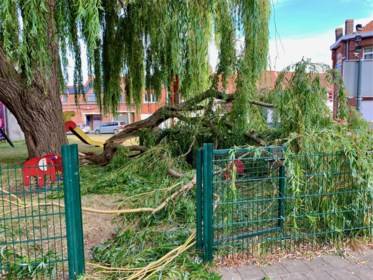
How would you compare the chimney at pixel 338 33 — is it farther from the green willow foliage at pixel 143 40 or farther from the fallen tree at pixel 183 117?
the fallen tree at pixel 183 117

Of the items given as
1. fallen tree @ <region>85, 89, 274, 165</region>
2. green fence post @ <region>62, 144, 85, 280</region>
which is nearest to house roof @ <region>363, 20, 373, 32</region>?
fallen tree @ <region>85, 89, 274, 165</region>

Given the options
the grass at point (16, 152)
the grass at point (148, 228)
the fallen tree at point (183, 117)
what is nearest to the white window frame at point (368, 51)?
the fallen tree at point (183, 117)

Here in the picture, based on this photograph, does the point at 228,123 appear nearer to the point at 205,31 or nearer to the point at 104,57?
the point at 205,31

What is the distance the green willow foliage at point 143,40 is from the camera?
11.7 ft

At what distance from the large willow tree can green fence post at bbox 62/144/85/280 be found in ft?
6.58

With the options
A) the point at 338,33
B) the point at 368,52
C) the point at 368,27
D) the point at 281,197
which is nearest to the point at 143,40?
the point at 281,197

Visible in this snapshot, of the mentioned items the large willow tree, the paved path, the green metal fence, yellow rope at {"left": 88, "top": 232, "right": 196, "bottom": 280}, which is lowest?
the paved path

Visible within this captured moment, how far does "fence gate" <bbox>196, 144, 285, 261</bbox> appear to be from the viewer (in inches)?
90.2

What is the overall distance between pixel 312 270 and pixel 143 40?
5467 millimetres

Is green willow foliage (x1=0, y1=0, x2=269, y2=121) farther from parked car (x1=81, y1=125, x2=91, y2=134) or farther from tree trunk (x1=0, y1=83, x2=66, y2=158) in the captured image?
parked car (x1=81, y1=125, x2=91, y2=134)

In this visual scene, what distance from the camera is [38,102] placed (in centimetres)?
478

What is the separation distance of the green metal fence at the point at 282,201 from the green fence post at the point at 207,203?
6 cm

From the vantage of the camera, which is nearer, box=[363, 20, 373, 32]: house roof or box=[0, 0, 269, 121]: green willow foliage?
box=[0, 0, 269, 121]: green willow foliage

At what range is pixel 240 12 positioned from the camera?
4.65m
